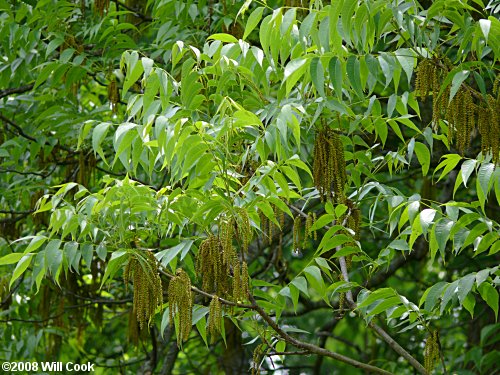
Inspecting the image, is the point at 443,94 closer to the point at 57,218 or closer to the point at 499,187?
the point at 499,187

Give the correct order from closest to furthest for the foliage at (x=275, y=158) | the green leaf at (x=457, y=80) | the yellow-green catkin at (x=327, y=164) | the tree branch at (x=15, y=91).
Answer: the green leaf at (x=457, y=80), the foliage at (x=275, y=158), the yellow-green catkin at (x=327, y=164), the tree branch at (x=15, y=91)

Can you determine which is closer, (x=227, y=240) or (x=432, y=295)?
(x=227, y=240)

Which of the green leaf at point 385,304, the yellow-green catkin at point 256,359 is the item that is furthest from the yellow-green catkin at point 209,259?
the green leaf at point 385,304

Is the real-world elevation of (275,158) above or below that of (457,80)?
below

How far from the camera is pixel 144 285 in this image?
2.81 metres

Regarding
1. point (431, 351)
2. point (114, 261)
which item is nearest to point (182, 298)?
point (114, 261)

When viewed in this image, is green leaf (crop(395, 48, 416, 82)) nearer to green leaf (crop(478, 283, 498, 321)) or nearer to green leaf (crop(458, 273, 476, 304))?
green leaf (crop(458, 273, 476, 304))

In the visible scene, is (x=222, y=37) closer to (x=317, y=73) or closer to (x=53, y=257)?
(x=317, y=73)

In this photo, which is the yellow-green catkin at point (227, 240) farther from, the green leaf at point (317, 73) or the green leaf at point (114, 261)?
the green leaf at point (317, 73)

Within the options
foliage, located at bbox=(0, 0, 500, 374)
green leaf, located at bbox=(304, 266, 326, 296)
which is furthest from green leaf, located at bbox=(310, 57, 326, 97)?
green leaf, located at bbox=(304, 266, 326, 296)

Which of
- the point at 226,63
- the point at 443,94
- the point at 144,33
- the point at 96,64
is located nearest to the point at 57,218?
the point at 226,63

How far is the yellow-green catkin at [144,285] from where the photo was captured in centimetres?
276

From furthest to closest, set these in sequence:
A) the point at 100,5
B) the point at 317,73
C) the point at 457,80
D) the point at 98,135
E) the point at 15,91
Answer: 1. the point at 15,91
2. the point at 100,5
3. the point at 98,135
4. the point at 317,73
5. the point at 457,80

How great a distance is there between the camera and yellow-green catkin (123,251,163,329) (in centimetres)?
276
